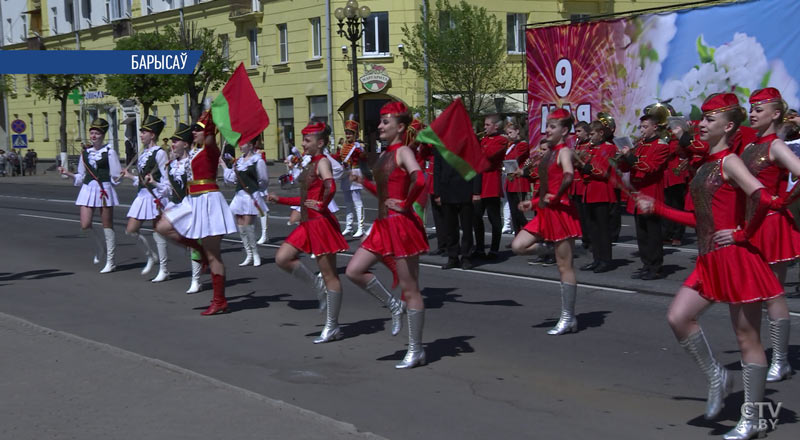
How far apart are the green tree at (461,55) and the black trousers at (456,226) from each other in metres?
20.9

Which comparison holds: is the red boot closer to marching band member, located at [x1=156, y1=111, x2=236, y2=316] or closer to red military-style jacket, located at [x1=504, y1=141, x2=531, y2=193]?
marching band member, located at [x1=156, y1=111, x2=236, y2=316]

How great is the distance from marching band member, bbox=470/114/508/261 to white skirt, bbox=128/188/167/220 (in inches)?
169

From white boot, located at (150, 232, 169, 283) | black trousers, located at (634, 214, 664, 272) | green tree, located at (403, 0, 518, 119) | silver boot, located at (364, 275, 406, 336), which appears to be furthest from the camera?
green tree, located at (403, 0, 518, 119)

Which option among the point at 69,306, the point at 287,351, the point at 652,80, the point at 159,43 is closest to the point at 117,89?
the point at 159,43

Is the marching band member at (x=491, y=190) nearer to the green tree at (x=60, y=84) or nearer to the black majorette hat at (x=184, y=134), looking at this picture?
the black majorette hat at (x=184, y=134)

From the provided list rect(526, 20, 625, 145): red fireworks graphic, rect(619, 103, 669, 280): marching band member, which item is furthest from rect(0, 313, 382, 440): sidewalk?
rect(526, 20, 625, 145): red fireworks graphic

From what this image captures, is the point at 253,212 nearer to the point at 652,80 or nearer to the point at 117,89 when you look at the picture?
the point at 652,80

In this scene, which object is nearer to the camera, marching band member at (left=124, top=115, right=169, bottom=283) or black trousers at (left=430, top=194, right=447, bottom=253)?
marching band member at (left=124, top=115, right=169, bottom=283)

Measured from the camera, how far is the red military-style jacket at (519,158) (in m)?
14.7

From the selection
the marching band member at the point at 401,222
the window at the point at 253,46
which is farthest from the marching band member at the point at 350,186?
the window at the point at 253,46

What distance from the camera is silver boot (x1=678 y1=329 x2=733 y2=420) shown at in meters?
5.58

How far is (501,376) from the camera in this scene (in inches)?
278

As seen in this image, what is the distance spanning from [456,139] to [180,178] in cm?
500

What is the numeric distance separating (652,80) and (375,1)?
23.7 metres
